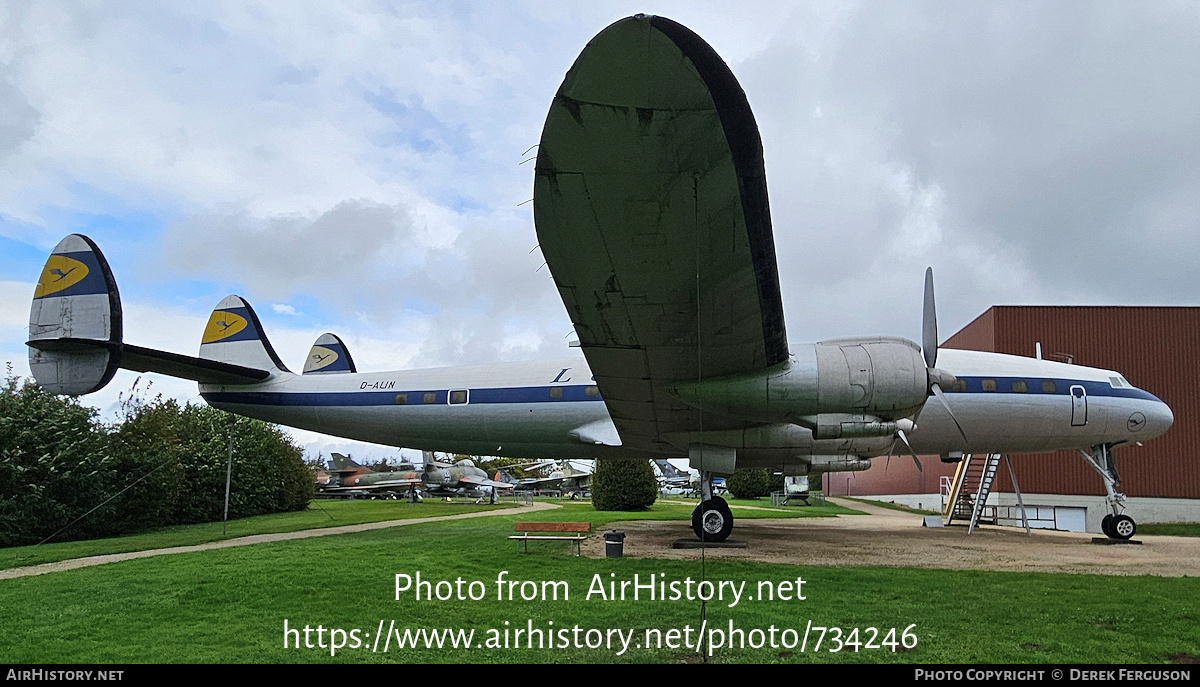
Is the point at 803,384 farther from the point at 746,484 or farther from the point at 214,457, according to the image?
the point at 746,484

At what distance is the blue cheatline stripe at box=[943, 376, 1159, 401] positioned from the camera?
43.7 ft

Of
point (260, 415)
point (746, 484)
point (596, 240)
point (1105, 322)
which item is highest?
point (1105, 322)

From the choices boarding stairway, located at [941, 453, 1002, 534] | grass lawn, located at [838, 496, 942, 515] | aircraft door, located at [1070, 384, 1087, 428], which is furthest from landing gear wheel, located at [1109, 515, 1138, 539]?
grass lawn, located at [838, 496, 942, 515]

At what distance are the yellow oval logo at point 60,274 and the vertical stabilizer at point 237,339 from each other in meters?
4.69

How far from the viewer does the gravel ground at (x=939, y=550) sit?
9906 mm

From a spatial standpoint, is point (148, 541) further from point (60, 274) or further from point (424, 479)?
point (424, 479)

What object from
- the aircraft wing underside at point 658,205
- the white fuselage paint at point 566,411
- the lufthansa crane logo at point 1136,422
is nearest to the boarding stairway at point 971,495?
the white fuselage paint at point 566,411

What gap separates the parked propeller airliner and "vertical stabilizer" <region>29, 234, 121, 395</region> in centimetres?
3

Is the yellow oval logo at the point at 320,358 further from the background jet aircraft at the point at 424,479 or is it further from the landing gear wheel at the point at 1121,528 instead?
the background jet aircraft at the point at 424,479

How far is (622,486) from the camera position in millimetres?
25234
